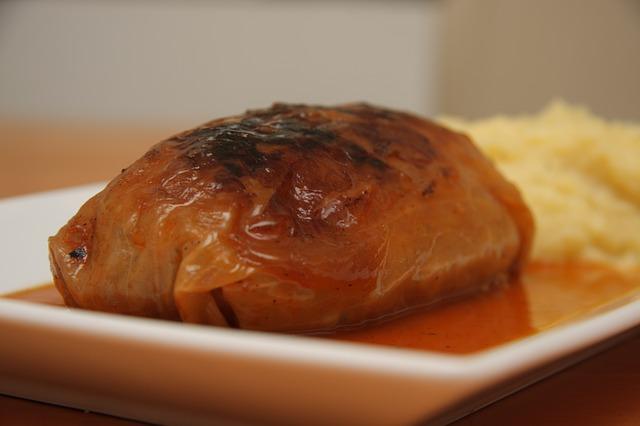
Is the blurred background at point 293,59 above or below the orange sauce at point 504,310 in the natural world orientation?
below

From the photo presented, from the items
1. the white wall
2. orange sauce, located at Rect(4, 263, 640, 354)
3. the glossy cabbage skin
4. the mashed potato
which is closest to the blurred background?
the white wall

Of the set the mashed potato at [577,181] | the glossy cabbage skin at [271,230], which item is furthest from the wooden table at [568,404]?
the mashed potato at [577,181]

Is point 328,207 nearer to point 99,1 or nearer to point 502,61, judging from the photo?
point 502,61

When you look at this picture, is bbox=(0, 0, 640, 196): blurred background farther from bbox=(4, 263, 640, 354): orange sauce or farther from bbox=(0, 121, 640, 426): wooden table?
bbox=(0, 121, 640, 426): wooden table

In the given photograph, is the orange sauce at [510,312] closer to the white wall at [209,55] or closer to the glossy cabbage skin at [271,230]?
the glossy cabbage skin at [271,230]

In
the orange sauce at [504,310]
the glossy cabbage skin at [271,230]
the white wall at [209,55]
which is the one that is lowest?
the white wall at [209,55]

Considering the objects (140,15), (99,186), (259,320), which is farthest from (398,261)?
(140,15)
